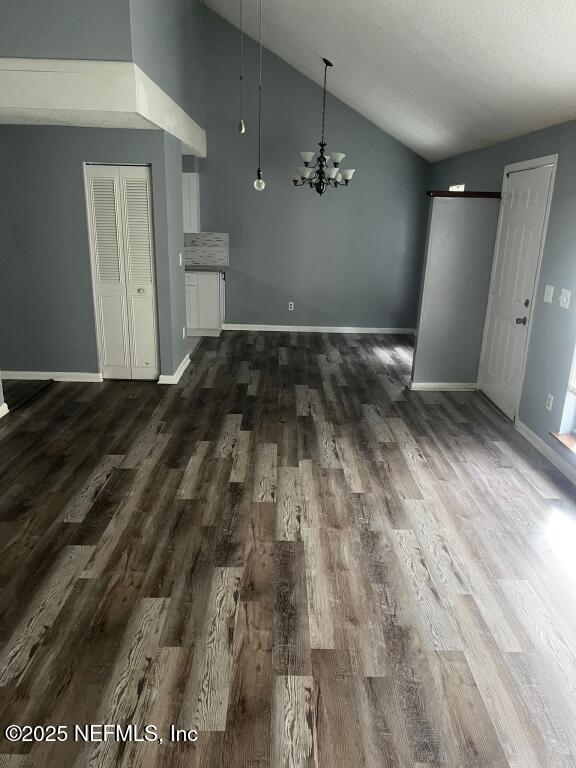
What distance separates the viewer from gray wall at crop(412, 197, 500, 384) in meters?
5.11

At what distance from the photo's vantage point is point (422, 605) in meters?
2.50

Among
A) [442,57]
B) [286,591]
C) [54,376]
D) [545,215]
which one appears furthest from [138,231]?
[286,591]

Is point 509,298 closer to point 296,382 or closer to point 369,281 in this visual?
point 296,382

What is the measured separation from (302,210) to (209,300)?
185 centimetres

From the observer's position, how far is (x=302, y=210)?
772 centimetres

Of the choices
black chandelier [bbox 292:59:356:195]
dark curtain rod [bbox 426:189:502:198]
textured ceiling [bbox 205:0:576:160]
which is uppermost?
textured ceiling [bbox 205:0:576:160]

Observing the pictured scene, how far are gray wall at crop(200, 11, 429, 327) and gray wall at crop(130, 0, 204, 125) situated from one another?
1.83 ft

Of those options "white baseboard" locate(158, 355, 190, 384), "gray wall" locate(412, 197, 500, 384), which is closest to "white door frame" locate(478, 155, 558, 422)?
"gray wall" locate(412, 197, 500, 384)

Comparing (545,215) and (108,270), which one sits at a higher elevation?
(545,215)

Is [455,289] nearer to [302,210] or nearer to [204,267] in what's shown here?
[302,210]

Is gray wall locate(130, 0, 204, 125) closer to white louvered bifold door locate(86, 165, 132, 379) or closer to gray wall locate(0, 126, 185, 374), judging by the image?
gray wall locate(0, 126, 185, 374)

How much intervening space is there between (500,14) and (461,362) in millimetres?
3273

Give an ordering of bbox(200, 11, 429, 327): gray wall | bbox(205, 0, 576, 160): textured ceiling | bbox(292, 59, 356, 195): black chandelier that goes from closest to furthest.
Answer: bbox(205, 0, 576, 160): textured ceiling → bbox(292, 59, 356, 195): black chandelier → bbox(200, 11, 429, 327): gray wall

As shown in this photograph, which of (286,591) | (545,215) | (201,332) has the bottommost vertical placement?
(286,591)
